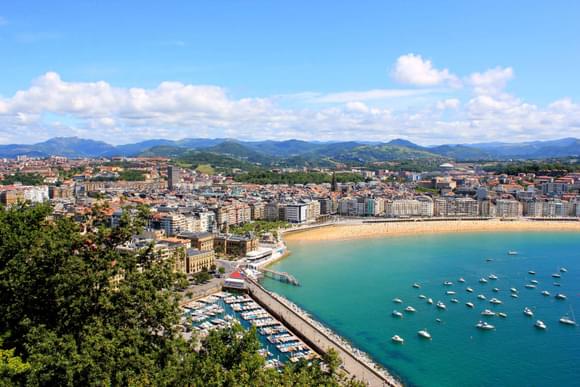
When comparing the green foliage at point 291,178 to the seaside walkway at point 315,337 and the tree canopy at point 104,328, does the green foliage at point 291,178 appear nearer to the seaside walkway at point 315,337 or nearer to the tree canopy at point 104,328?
the seaside walkway at point 315,337

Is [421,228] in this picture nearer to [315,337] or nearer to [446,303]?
[446,303]

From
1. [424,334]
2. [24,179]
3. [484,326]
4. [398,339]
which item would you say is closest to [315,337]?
[398,339]

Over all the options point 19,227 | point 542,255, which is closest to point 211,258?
point 19,227

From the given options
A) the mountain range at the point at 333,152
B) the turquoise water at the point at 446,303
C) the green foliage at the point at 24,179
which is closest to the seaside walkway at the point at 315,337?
the turquoise water at the point at 446,303

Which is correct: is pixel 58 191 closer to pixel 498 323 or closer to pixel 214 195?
pixel 214 195

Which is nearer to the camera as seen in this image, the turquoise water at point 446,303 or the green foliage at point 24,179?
the turquoise water at point 446,303

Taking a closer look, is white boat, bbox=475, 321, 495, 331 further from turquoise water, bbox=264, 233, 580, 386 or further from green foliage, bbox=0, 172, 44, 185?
green foliage, bbox=0, 172, 44, 185
